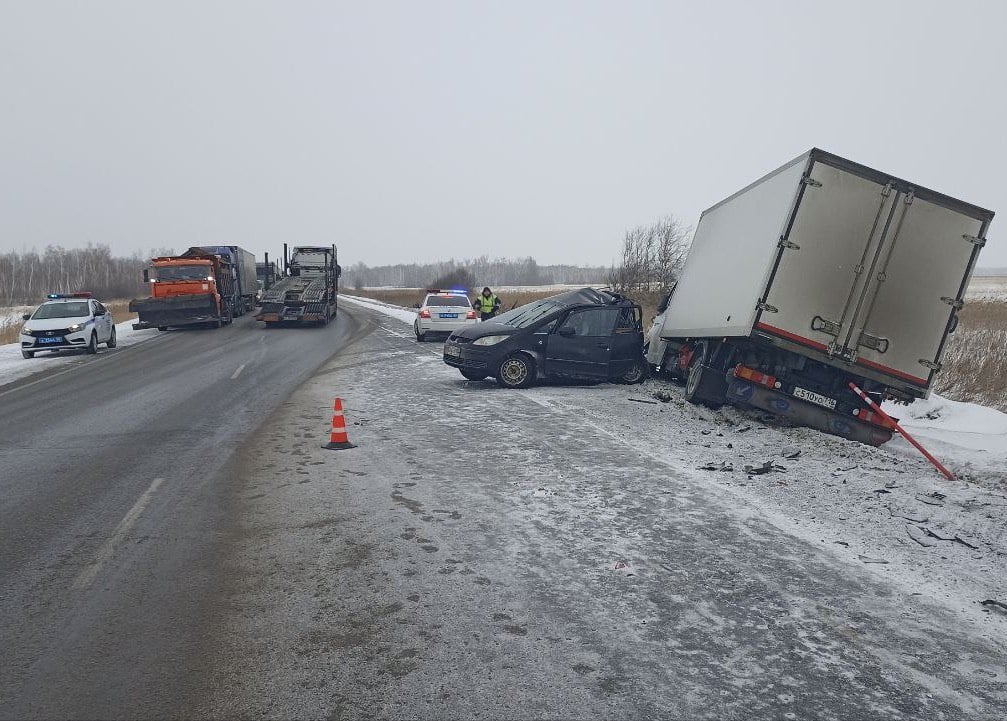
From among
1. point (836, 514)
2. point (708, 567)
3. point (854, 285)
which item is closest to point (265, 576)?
point (708, 567)

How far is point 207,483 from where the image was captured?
671 cm

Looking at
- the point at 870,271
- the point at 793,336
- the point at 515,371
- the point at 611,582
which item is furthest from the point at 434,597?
the point at 515,371

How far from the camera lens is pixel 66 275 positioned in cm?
12650

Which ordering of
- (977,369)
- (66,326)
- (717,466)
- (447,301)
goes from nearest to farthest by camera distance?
(717,466), (977,369), (66,326), (447,301)

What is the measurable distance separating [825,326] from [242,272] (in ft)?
106

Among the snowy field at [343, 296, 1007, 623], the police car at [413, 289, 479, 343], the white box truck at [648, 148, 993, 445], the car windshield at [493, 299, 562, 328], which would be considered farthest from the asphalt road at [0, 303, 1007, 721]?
the police car at [413, 289, 479, 343]

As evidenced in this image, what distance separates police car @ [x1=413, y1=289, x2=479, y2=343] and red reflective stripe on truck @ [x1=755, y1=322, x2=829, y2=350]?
541 inches

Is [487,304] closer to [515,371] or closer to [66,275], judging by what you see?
[515,371]

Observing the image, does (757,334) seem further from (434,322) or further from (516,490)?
(434,322)

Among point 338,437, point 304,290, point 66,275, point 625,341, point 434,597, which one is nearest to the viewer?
point 434,597

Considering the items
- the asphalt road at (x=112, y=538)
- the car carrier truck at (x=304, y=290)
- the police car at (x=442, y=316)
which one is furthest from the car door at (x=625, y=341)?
the car carrier truck at (x=304, y=290)

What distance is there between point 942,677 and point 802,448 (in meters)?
5.20

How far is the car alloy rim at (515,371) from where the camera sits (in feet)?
41.9

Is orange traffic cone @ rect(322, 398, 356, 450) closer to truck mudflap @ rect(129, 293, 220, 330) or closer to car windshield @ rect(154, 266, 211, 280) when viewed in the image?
truck mudflap @ rect(129, 293, 220, 330)
